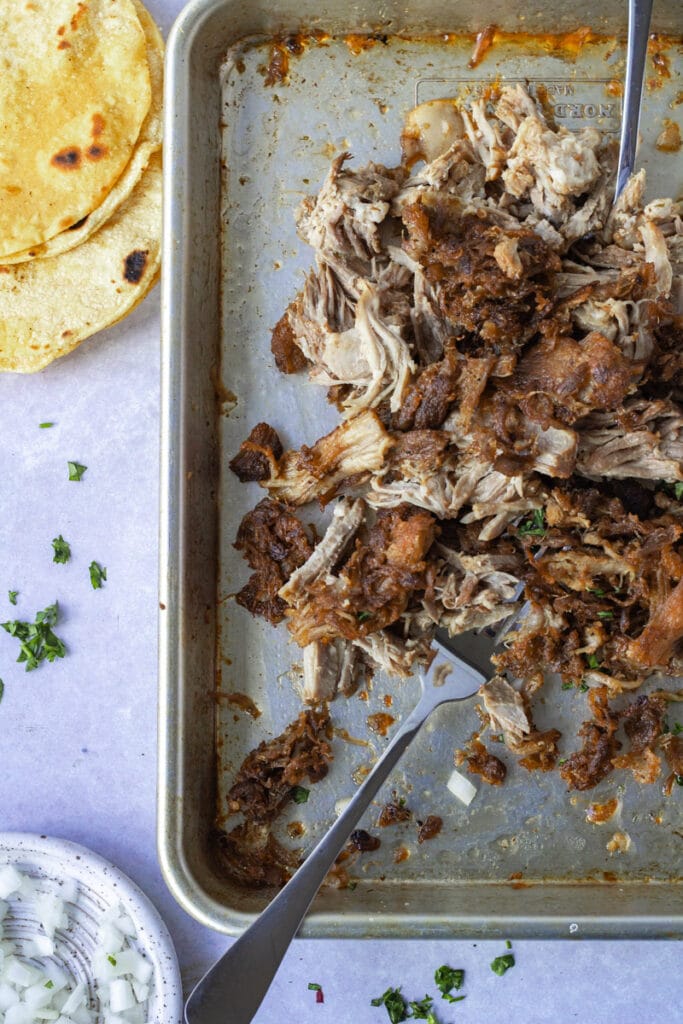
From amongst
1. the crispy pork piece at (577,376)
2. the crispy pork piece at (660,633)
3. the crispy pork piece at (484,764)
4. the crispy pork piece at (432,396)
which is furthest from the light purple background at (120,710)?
the crispy pork piece at (577,376)

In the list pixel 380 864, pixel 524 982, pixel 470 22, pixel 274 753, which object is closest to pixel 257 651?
pixel 274 753

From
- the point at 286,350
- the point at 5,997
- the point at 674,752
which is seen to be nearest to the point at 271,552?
the point at 286,350

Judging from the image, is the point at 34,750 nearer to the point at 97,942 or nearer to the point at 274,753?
the point at 97,942

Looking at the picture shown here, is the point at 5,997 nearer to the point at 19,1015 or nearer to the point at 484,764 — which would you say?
the point at 19,1015

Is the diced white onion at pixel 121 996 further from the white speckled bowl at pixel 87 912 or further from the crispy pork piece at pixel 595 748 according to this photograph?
the crispy pork piece at pixel 595 748

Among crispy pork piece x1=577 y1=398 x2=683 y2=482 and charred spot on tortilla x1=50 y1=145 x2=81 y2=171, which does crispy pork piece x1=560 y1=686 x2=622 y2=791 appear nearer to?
crispy pork piece x1=577 y1=398 x2=683 y2=482

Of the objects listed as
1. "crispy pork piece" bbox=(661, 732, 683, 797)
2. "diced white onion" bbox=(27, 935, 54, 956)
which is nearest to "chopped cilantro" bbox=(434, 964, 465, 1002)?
"crispy pork piece" bbox=(661, 732, 683, 797)
